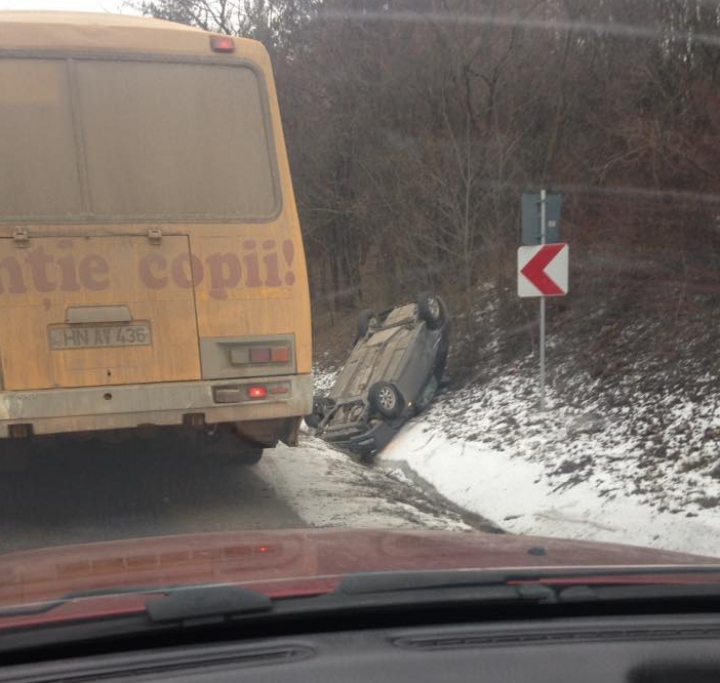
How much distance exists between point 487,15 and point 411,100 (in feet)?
7.01

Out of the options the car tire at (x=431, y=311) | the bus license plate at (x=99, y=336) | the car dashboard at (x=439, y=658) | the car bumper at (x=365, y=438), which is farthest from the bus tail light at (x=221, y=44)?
the car tire at (x=431, y=311)

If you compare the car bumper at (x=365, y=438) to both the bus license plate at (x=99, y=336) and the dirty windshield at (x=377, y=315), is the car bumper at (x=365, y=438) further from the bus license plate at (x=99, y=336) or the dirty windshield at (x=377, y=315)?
the bus license plate at (x=99, y=336)

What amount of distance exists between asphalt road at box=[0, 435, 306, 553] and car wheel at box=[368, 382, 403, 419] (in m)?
2.51

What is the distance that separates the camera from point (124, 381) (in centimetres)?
680


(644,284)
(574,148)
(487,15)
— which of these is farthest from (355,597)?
(487,15)

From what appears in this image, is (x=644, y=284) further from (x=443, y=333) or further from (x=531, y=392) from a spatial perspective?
(x=443, y=333)

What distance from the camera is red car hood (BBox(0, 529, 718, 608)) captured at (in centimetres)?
286

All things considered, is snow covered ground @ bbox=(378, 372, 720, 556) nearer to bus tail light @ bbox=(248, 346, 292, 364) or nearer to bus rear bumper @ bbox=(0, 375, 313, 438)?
bus rear bumper @ bbox=(0, 375, 313, 438)

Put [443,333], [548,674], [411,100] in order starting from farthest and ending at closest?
[411,100]
[443,333]
[548,674]

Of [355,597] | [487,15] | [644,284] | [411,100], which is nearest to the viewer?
[355,597]

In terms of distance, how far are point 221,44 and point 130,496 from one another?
13.0 ft

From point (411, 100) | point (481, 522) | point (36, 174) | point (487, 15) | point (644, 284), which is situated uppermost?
point (487, 15)

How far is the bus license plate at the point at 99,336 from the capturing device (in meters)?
6.66

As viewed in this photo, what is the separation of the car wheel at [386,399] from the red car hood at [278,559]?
24.6ft
